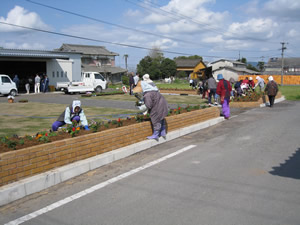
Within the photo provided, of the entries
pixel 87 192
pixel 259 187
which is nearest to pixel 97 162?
pixel 87 192

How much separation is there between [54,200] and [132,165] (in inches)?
80.5

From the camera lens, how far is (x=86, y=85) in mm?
29578

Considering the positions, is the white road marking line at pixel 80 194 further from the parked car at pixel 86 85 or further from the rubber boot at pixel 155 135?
the parked car at pixel 86 85

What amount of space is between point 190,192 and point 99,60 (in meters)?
57.0

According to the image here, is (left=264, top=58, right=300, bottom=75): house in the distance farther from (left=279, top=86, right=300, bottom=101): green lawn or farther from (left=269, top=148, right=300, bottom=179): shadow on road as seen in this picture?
(left=269, top=148, right=300, bottom=179): shadow on road

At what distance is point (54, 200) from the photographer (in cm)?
464

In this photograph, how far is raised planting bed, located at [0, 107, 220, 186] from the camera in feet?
15.9

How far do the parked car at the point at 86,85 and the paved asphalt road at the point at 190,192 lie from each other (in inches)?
882

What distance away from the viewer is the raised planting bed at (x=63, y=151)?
4.84 meters

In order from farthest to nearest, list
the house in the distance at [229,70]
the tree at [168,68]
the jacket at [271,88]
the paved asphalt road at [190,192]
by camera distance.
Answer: the house in the distance at [229,70], the tree at [168,68], the jacket at [271,88], the paved asphalt road at [190,192]

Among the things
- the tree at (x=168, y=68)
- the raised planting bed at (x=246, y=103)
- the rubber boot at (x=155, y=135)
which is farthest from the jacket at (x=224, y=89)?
the tree at (x=168, y=68)

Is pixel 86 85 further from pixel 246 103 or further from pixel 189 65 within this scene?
pixel 189 65

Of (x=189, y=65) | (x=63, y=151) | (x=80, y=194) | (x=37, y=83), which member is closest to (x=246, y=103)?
(x=63, y=151)

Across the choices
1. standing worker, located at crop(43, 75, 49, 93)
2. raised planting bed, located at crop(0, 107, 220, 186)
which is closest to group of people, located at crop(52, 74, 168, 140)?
raised planting bed, located at crop(0, 107, 220, 186)
